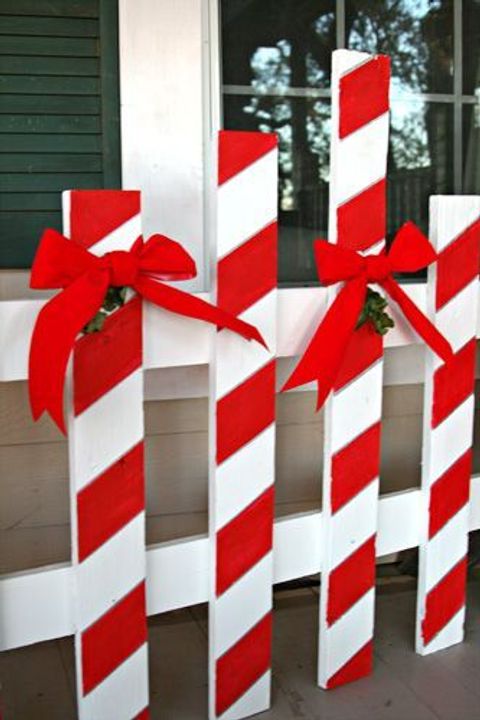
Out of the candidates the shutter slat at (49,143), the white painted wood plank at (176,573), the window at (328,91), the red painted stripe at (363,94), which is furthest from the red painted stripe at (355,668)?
the shutter slat at (49,143)

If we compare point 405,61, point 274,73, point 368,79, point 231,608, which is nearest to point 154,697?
point 231,608

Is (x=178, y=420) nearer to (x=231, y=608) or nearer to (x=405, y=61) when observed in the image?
(x=231, y=608)

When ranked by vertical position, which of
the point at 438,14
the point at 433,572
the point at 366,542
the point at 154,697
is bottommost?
the point at 154,697

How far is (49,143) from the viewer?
232 cm

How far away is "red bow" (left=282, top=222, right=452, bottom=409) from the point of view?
187 centimetres

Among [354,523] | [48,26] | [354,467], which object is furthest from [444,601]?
[48,26]

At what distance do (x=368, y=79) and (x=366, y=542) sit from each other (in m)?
1.05

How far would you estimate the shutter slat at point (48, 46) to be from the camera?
7.44ft

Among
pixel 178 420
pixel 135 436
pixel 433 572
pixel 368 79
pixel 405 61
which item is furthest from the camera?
pixel 405 61

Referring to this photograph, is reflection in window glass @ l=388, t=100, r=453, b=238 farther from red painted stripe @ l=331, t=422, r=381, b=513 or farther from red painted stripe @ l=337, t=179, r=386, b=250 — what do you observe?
red painted stripe @ l=331, t=422, r=381, b=513

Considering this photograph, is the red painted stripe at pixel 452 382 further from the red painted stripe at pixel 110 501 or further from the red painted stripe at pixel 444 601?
the red painted stripe at pixel 110 501

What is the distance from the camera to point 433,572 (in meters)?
2.22

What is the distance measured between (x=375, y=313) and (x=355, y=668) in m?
0.87

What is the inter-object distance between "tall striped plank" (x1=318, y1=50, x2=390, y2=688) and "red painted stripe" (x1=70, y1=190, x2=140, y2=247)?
0.48 metres
